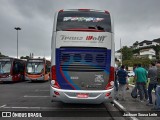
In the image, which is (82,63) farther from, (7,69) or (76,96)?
(7,69)

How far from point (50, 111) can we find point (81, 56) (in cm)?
260

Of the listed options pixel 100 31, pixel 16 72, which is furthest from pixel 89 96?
pixel 16 72

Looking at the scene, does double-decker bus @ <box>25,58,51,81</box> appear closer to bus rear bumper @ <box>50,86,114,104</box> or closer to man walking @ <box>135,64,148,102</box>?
man walking @ <box>135,64,148,102</box>

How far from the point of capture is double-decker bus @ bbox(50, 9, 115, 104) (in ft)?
39.5

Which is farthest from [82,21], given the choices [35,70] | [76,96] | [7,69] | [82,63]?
[35,70]

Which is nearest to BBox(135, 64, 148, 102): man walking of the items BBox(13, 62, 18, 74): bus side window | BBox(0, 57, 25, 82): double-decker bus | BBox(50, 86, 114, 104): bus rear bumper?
BBox(50, 86, 114, 104): bus rear bumper

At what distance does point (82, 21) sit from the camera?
12555 mm

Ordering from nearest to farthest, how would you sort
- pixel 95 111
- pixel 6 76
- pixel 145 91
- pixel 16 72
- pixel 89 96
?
pixel 89 96, pixel 95 111, pixel 145 91, pixel 6 76, pixel 16 72

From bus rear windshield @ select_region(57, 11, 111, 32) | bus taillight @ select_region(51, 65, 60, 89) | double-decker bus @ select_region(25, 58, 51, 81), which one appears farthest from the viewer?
double-decker bus @ select_region(25, 58, 51, 81)

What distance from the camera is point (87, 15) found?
12758 millimetres

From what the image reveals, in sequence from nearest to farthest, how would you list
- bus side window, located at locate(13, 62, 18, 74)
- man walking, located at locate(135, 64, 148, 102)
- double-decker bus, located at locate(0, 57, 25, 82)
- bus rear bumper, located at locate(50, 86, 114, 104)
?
bus rear bumper, located at locate(50, 86, 114, 104), man walking, located at locate(135, 64, 148, 102), double-decker bus, located at locate(0, 57, 25, 82), bus side window, located at locate(13, 62, 18, 74)

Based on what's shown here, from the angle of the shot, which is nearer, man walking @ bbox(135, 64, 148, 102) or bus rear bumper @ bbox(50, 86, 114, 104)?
bus rear bumper @ bbox(50, 86, 114, 104)

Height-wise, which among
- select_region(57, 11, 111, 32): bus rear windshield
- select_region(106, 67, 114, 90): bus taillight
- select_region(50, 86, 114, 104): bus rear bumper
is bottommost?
select_region(50, 86, 114, 104): bus rear bumper

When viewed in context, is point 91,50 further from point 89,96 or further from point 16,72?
point 16,72
